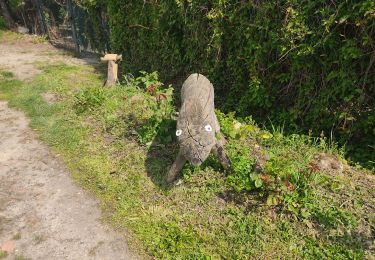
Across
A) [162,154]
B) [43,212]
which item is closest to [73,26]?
[162,154]

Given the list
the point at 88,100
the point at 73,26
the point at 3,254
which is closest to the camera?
the point at 3,254

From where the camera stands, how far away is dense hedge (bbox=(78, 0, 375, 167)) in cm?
460

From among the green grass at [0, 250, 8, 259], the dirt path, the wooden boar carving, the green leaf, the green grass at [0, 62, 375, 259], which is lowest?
the green grass at [0, 250, 8, 259]

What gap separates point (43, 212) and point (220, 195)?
2330 mm

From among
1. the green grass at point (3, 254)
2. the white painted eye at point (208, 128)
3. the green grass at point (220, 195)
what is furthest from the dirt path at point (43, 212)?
the white painted eye at point (208, 128)

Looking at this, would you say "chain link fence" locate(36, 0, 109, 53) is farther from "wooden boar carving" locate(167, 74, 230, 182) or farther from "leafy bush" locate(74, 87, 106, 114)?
"wooden boar carving" locate(167, 74, 230, 182)

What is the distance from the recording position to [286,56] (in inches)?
206

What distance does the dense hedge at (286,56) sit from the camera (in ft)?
15.1

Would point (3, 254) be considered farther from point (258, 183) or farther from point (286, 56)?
point (286, 56)

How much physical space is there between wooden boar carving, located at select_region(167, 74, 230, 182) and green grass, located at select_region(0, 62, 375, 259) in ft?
1.09

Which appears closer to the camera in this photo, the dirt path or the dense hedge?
the dirt path

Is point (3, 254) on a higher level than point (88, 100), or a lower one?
lower

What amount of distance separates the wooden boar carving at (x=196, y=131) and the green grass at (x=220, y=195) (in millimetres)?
332

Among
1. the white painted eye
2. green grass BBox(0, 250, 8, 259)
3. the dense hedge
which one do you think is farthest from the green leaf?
green grass BBox(0, 250, 8, 259)
